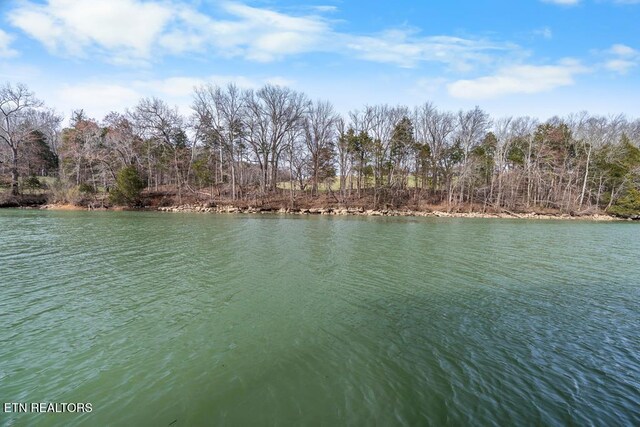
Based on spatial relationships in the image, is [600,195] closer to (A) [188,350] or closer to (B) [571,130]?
(B) [571,130]

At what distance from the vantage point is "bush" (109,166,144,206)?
4350 cm

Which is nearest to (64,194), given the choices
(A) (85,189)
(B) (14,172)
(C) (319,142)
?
(A) (85,189)

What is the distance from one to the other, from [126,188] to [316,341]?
45.2 m

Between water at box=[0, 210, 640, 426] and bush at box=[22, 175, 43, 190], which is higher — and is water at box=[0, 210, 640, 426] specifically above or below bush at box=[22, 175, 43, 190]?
below

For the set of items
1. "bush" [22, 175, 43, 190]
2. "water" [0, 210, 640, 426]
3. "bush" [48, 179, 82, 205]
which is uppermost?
"bush" [22, 175, 43, 190]

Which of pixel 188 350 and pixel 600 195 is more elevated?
pixel 600 195

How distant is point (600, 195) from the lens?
53.7 meters

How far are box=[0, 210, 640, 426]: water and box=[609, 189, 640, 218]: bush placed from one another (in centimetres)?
4559

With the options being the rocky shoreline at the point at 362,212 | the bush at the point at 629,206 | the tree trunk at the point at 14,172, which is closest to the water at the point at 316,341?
the rocky shoreline at the point at 362,212

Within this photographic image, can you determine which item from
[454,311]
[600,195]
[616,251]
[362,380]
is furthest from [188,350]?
[600,195]

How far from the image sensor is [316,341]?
7.32m

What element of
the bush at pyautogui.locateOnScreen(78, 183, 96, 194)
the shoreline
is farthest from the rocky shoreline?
the bush at pyautogui.locateOnScreen(78, 183, 96, 194)

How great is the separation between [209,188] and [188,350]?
53.6 metres

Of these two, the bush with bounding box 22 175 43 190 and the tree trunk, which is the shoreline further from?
the tree trunk
